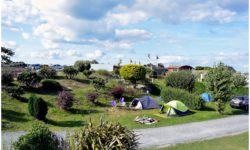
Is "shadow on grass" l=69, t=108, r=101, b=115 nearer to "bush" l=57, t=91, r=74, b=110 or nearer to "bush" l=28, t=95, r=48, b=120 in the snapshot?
"bush" l=57, t=91, r=74, b=110

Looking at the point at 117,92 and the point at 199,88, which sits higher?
the point at 117,92

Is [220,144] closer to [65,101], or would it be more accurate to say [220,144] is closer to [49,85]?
[65,101]

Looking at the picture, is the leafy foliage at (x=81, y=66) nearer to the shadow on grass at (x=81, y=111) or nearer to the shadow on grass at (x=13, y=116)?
the shadow on grass at (x=81, y=111)

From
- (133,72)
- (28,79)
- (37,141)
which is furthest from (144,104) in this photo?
(37,141)

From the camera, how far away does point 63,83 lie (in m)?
34.8

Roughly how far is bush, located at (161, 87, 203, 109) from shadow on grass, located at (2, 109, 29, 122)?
15.1 m

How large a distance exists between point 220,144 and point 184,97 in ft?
44.3

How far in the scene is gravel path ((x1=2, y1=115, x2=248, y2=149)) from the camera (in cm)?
1739

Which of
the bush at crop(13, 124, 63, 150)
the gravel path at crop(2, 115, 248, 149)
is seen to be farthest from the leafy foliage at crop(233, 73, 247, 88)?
the bush at crop(13, 124, 63, 150)

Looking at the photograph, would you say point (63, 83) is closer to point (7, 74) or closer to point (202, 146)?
point (7, 74)

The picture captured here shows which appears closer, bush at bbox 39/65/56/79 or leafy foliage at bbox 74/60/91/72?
bush at bbox 39/65/56/79

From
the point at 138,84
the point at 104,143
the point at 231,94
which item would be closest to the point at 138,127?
the point at 231,94

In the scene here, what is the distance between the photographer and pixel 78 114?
25.4 meters

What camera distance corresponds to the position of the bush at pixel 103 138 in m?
8.10
